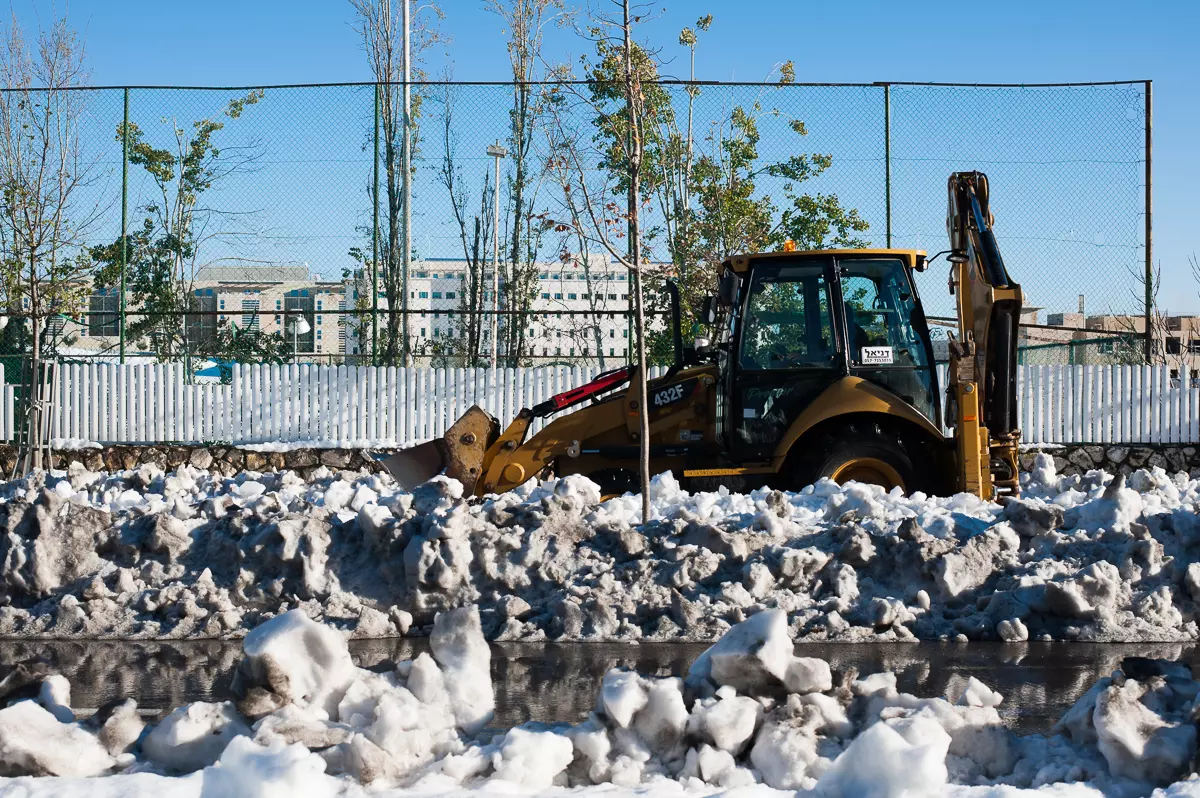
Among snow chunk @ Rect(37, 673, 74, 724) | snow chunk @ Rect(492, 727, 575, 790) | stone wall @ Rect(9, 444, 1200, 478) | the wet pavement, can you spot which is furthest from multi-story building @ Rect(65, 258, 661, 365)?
snow chunk @ Rect(492, 727, 575, 790)

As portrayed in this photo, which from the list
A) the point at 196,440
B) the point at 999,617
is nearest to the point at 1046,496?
the point at 999,617

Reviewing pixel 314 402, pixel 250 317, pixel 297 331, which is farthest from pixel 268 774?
pixel 297 331

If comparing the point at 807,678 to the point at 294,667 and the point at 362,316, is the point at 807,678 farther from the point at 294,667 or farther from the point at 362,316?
the point at 362,316

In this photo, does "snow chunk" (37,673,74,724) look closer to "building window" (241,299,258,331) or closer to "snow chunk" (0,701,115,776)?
"snow chunk" (0,701,115,776)

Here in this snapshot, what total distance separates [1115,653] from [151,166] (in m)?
16.1

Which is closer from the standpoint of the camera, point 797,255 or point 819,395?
point 819,395

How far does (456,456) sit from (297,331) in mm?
8443

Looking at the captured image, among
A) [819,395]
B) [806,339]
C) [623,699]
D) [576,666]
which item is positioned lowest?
[576,666]

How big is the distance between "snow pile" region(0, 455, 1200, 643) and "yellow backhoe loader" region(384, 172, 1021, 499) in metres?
1.26

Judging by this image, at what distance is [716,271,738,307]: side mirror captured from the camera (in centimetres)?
1049

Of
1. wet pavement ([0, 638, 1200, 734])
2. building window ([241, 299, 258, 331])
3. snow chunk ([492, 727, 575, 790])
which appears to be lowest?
wet pavement ([0, 638, 1200, 734])

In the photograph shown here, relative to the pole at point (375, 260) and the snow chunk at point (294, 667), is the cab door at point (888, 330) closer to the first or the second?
the snow chunk at point (294, 667)

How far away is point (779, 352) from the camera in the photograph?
10.6 metres

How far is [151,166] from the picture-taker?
19.2 meters
